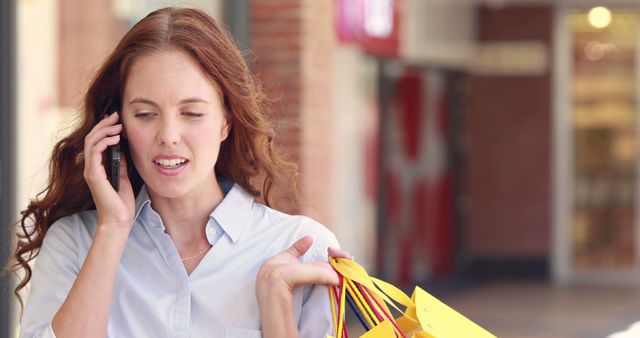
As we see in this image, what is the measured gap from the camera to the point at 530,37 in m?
15.9

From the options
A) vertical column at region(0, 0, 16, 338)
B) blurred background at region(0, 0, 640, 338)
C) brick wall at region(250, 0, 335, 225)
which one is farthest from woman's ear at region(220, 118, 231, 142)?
brick wall at region(250, 0, 335, 225)

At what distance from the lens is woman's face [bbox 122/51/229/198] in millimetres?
2176

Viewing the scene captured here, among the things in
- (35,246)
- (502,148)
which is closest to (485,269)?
(502,148)

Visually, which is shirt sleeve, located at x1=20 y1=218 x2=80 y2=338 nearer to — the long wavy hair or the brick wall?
the long wavy hair

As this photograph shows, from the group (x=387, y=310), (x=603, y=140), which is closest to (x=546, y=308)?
(x=603, y=140)

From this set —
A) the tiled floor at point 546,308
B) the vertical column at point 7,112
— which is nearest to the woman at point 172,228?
the vertical column at point 7,112

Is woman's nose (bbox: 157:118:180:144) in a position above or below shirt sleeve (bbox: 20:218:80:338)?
above

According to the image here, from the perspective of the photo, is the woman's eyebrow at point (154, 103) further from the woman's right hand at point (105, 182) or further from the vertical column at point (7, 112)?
the vertical column at point (7, 112)

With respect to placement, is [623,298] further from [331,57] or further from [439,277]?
[331,57]

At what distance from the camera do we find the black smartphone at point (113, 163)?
227cm

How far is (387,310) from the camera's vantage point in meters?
2.13

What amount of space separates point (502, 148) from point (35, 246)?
550 inches

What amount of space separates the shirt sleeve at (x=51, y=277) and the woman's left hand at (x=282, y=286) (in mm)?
Answer: 345

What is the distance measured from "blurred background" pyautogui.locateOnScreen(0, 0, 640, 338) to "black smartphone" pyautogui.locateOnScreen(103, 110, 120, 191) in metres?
5.14
